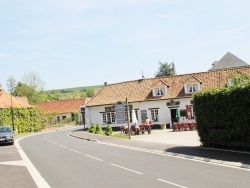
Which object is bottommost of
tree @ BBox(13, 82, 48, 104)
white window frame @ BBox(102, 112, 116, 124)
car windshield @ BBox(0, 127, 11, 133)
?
car windshield @ BBox(0, 127, 11, 133)

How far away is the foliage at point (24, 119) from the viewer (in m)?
53.9

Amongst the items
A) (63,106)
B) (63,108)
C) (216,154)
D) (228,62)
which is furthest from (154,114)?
(63,106)

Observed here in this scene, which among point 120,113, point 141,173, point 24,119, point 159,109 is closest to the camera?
point 141,173

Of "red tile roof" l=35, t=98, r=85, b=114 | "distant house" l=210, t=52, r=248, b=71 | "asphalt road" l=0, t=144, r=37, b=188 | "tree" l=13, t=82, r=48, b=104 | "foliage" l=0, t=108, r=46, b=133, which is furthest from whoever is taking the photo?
"tree" l=13, t=82, r=48, b=104

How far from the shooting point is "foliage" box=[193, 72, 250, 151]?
1628cm

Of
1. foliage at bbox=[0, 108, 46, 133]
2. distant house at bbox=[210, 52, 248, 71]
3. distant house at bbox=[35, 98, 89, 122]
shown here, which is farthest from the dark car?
distant house at bbox=[35, 98, 89, 122]

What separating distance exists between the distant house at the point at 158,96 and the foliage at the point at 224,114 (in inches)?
973

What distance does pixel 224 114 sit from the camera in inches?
699

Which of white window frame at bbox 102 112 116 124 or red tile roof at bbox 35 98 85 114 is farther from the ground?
red tile roof at bbox 35 98 85 114

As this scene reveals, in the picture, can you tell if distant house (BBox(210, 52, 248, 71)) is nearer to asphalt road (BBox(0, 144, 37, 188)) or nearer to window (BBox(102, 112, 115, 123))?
window (BBox(102, 112, 115, 123))

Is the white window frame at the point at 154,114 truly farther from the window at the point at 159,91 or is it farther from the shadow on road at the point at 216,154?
the shadow on road at the point at 216,154

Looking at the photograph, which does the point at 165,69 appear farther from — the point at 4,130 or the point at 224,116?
the point at 224,116

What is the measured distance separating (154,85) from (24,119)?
2409 cm

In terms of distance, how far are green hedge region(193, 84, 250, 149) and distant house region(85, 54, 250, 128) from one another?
24755 mm
